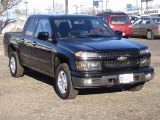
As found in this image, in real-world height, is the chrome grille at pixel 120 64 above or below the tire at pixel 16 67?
above

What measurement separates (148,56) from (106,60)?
1084 millimetres

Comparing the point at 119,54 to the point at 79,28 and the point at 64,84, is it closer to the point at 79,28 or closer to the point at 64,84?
the point at 64,84

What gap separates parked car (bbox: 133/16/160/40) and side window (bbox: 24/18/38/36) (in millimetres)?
15821

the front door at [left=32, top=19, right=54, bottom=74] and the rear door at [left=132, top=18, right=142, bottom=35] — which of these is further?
the rear door at [left=132, top=18, right=142, bottom=35]

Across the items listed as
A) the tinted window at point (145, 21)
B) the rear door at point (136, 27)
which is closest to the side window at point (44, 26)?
the tinted window at point (145, 21)

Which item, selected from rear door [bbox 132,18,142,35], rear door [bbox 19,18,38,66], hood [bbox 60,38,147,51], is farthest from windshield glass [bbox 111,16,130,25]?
hood [bbox 60,38,147,51]

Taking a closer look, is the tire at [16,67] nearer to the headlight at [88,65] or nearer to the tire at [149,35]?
the headlight at [88,65]

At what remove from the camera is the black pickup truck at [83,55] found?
24.1 feet

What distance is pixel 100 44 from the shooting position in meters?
7.68

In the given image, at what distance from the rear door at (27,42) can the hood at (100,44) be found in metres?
1.63

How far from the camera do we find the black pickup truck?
7336mm

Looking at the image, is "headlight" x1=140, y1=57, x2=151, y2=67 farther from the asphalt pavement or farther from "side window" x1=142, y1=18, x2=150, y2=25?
"side window" x1=142, y1=18, x2=150, y2=25

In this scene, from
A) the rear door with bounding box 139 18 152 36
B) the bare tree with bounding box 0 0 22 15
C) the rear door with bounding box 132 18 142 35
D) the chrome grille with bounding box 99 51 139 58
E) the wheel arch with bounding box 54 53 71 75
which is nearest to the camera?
the chrome grille with bounding box 99 51 139 58

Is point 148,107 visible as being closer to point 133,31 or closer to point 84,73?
point 84,73
